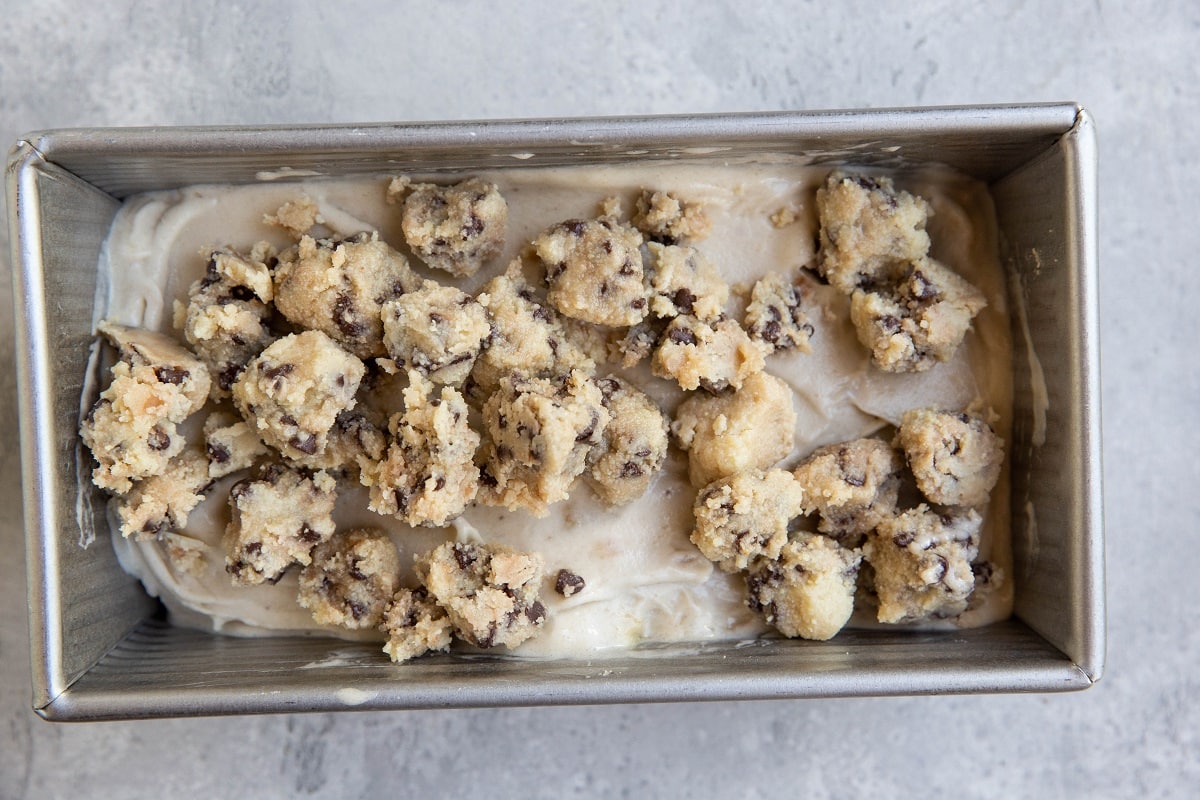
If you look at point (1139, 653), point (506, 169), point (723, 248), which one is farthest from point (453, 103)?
point (1139, 653)

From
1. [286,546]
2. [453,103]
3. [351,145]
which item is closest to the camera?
[351,145]

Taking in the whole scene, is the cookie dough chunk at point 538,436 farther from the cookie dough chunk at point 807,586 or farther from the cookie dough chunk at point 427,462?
the cookie dough chunk at point 807,586

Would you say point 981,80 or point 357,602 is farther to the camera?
point 981,80

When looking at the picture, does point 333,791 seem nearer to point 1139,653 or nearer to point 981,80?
point 1139,653

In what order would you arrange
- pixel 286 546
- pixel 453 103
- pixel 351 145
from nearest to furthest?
pixel 351 145, pixel 286 546, pixel 453 103

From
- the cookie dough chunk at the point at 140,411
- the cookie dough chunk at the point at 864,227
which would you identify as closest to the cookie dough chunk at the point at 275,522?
the cookie dough chunk at the point at 140,411

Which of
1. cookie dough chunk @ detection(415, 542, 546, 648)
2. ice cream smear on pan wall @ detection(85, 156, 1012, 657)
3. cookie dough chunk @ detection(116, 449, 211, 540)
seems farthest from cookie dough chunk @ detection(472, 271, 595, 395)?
cookie dough chunk @ detection(116, 449, 211, 540)

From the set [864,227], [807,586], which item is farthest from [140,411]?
[864,227]
